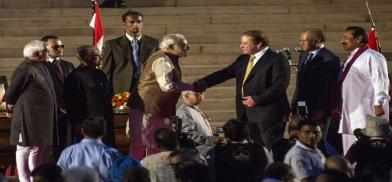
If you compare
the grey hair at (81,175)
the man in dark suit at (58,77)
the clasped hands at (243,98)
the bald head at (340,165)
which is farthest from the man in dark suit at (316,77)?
the grey hair at (81,175)

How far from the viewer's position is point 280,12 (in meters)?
25.3

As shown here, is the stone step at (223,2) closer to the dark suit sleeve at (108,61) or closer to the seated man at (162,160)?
the dark suit sleeve at (108,61)

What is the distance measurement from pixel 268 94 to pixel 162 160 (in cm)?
264

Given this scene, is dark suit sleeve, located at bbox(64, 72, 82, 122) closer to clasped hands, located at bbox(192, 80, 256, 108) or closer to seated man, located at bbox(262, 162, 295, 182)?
clasped hands, located at bbox(192, 80, 256, 108)

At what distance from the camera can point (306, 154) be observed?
1555cm

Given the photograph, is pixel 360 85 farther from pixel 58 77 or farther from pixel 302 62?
pixel 58 77

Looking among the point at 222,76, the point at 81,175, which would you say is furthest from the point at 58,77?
the point at 81,175

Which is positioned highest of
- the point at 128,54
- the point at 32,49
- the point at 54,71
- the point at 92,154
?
the point at 32,49

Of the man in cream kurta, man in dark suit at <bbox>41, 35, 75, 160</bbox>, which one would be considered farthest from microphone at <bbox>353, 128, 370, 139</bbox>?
man in dark suit at <bbox>41, 35, 75, 160</bbox>

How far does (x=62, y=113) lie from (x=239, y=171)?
135 inches

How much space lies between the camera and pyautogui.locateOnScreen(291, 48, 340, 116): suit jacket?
17.9 m

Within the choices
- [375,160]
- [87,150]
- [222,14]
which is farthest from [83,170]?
[222,14]

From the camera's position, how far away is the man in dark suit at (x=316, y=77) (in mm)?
17938

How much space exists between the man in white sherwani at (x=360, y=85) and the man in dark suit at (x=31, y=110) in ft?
10.1
